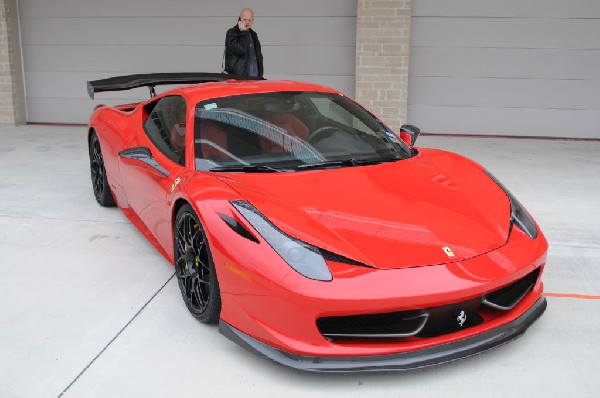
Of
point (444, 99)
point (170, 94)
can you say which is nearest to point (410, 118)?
point (444, 99)

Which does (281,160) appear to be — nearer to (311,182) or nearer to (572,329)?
(311,182)

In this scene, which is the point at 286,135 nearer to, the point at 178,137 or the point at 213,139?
the point at 213,139

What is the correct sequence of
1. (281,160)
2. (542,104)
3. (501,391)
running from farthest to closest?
(542,104) → (281,160) → (501,391)

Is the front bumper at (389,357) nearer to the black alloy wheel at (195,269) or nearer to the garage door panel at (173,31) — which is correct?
the black alloy wheel at (195,269)

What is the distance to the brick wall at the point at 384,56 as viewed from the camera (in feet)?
28.6

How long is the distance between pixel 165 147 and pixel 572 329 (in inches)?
97.7

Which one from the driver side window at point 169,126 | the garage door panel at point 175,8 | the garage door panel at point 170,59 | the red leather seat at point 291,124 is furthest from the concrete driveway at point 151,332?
the garage door panel at point 175,8

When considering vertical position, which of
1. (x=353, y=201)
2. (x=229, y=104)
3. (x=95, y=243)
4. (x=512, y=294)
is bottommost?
(x=95, y=243)

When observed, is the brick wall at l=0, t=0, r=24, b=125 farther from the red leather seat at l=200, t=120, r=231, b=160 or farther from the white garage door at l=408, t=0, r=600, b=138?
the red leather seat at l=200, t=120, r=231, b=160

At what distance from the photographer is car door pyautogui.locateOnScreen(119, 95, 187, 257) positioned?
11.6 feet

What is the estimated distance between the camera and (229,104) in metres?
3.74

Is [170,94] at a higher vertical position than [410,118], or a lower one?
higher

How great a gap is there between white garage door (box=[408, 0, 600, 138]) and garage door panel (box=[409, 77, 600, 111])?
1 centimetres

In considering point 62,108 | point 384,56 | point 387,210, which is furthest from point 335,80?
point 387,210
